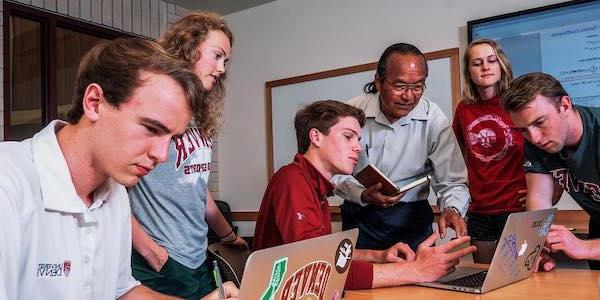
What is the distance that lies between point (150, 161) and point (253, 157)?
10.4ft

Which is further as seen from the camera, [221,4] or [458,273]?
[221,4]

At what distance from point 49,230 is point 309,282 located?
48 cm

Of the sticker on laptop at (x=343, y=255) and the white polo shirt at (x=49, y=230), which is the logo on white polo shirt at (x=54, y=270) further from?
the sticker on laptop at (x=343, y=255)

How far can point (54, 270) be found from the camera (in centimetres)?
90

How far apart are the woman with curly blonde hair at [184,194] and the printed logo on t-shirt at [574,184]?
3.76ft

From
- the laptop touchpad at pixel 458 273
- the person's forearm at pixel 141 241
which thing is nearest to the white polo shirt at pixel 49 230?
the person's forearm at pixel 141 241

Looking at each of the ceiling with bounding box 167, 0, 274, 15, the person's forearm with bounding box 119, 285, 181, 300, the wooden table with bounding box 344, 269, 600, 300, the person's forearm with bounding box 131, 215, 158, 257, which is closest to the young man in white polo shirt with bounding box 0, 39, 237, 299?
the person's forearm with bounding box 119, 285, 181, 300

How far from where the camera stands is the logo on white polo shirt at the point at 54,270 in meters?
0.88

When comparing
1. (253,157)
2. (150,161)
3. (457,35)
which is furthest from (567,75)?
(150,161)

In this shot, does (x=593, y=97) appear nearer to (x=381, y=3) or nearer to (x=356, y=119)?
(x=381, y=3)

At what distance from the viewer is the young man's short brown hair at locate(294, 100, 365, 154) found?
170 centimetres

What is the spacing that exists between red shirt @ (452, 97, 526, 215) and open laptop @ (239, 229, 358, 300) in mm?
1276

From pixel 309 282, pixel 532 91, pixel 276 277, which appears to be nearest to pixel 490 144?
pixel 532 91

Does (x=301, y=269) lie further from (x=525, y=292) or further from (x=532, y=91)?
(x=532, y=91)
